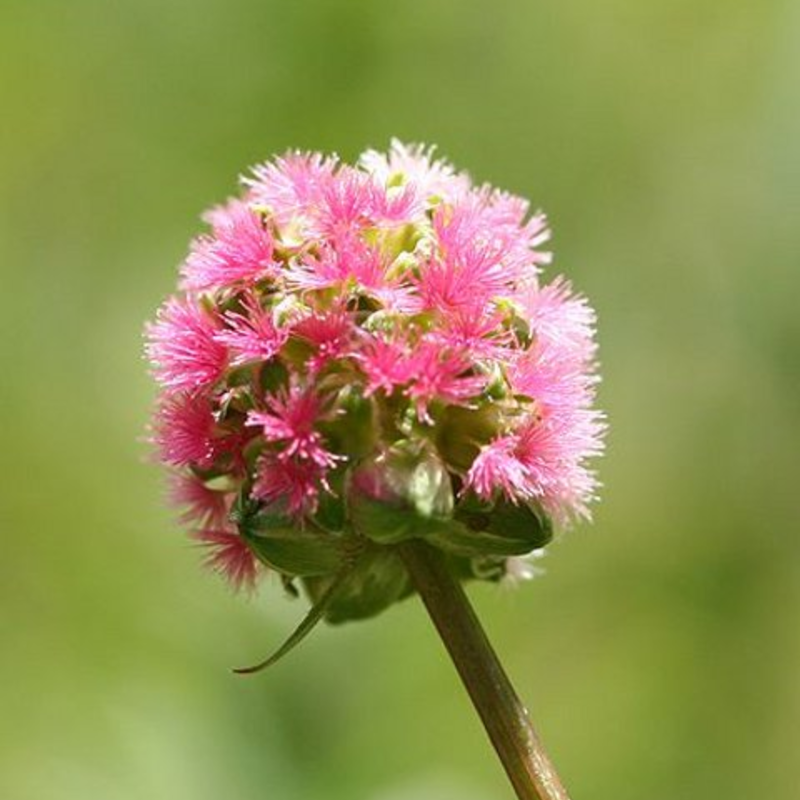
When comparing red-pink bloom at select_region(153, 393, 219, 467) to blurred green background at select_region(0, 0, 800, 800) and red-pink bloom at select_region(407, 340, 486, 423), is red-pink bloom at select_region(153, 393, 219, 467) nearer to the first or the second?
red-pink bloom at select_region(407, 340, 486, 423)

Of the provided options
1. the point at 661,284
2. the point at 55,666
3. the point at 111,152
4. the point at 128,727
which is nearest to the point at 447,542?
the point at 128,727

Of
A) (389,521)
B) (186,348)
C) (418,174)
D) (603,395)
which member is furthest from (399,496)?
(603,395)

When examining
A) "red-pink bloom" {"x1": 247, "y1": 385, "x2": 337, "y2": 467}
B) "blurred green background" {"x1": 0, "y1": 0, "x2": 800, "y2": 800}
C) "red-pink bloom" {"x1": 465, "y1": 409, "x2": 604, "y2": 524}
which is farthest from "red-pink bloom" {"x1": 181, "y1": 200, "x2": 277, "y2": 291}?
"blurred green background" {"x1": 0, "y1": 0, "x2": 800, "y2": 800}

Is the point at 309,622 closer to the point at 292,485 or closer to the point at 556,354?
the point at 292,485

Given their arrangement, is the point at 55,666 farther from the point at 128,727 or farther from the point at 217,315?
the point at 217,315

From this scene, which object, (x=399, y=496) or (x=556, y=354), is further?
(x=556, y=354)

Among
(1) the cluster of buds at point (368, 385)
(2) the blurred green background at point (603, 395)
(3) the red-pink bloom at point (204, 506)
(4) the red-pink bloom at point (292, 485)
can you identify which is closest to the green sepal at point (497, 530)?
(1) the cluster of buds at point (368, 385)

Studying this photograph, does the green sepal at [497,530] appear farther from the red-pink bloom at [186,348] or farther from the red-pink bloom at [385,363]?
the red-pink bloom at [186,348]
